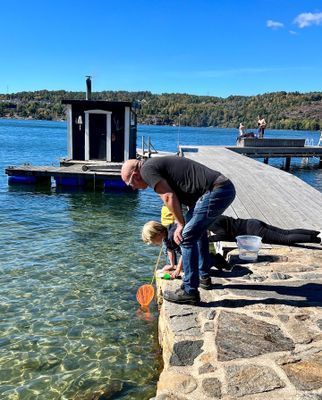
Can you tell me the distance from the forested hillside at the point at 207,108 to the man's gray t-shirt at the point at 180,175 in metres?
135

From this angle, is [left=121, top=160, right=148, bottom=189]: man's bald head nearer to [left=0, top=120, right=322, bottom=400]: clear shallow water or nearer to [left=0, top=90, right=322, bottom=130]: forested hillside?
[left=0, top=120, right=322, bottom=400]: clear shallow water

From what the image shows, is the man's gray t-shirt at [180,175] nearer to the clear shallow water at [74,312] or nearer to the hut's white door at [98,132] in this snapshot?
the clear shallow water at [74,312]

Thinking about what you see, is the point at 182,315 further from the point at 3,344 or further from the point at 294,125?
the point at 294,125

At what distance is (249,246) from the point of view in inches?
245

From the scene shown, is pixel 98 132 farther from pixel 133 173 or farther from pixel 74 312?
pixel 133 173

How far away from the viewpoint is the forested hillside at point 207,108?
144375 millimetres

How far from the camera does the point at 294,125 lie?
138 metres

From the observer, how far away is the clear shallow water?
14.8 ft

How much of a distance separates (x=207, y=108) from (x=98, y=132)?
498 feet

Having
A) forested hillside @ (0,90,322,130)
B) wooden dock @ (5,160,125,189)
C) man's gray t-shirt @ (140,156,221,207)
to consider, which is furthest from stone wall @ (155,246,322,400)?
forested hillside @ (0,90,322,130)

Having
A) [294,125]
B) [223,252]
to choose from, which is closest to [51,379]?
[223,252]

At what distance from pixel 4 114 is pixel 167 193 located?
190 meters

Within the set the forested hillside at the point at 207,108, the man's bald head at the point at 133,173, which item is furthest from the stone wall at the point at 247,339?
the forested hillside at the point at 207,108

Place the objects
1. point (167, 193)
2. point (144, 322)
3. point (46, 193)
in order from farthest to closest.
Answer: point (46, 193), point (144, 322), point (167, 193)
